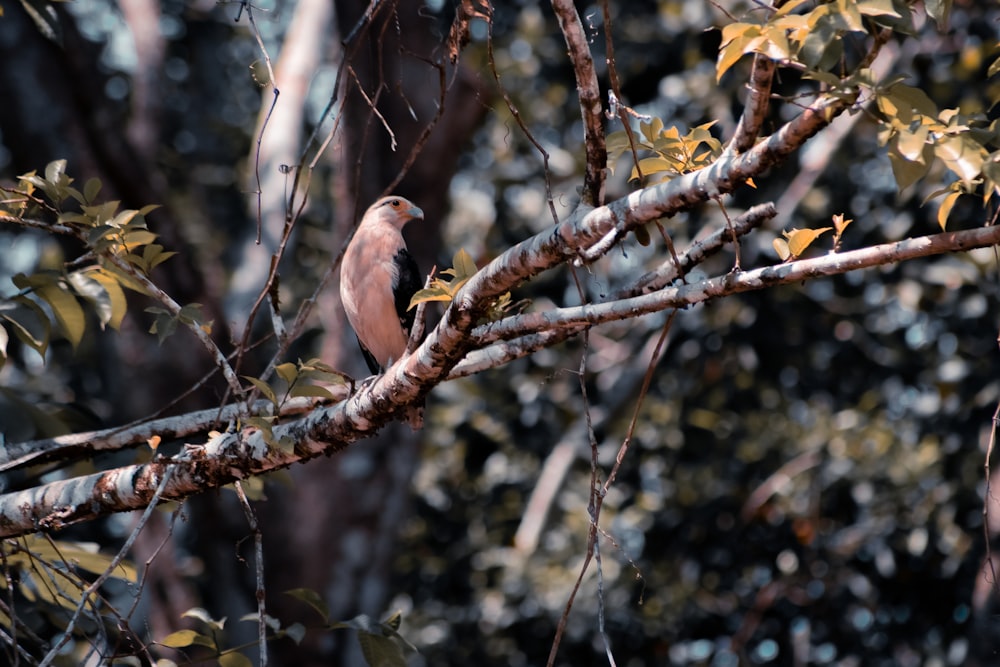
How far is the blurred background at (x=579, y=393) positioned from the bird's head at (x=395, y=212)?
39cm

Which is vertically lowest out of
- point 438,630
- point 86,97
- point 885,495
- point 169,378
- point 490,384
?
point 438,630

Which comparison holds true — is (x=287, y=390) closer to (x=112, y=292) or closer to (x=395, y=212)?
(x=112, y=292)

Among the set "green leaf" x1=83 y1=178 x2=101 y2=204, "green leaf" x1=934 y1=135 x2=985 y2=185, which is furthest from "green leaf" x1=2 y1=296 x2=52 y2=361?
"green leaf" x1=934 y1=135 x2=985 y2=185

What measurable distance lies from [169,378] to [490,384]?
351 centimetres

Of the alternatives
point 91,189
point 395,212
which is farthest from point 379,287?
point 91,189

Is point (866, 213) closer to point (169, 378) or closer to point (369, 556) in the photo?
point (369, 556)

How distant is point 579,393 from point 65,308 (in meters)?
6.12

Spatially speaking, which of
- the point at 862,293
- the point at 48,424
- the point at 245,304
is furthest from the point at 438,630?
the point at 48,424

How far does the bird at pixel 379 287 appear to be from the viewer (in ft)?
20.1

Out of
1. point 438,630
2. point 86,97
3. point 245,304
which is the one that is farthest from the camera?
point 438,630

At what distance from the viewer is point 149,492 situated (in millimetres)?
3584

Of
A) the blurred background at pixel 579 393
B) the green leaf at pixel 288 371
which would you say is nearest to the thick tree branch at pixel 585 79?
the green leaf at pixel 288 371

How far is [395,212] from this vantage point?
6.80 m

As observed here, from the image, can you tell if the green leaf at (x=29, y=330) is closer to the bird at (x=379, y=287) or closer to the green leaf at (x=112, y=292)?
the green leaf at (x=112, y=292)
